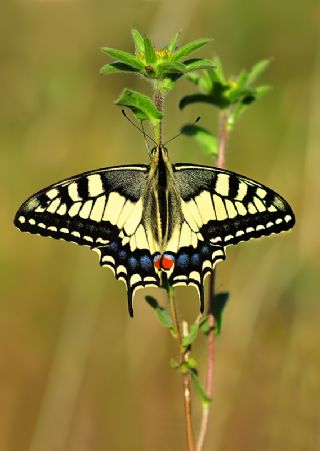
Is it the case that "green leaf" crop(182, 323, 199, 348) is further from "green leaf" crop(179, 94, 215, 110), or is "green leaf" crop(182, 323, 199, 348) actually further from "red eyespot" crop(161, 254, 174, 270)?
"green leaf" crop(179, 94, 215, 110)

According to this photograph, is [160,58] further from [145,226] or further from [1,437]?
[1,437]

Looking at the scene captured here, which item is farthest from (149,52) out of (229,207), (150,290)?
(150,290)

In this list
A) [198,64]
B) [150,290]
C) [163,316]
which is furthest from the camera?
[150,290]

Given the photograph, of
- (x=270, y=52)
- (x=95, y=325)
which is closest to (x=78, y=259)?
(x=95, y=325)

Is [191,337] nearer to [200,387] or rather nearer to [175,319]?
[175,319]

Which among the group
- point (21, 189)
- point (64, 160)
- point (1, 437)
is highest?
point (64, 160)

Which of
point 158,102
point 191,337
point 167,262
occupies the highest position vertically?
point 158,102

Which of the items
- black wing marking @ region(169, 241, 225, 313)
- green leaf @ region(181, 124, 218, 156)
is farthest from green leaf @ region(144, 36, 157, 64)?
black wing marking @ region(169, 241, 225, 313)
